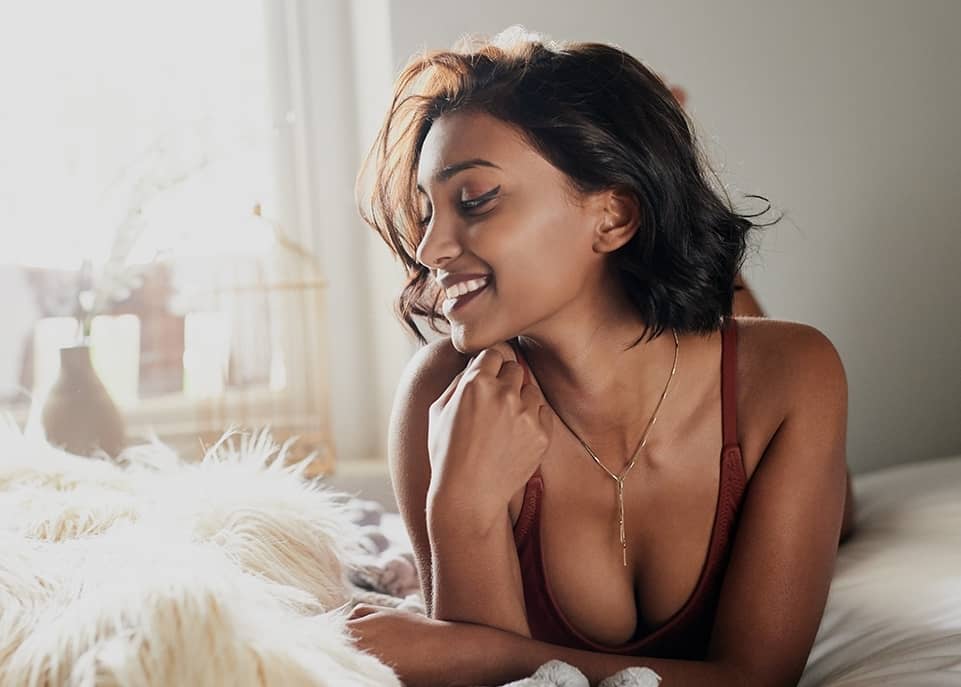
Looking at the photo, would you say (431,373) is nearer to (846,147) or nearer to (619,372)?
(619,372)

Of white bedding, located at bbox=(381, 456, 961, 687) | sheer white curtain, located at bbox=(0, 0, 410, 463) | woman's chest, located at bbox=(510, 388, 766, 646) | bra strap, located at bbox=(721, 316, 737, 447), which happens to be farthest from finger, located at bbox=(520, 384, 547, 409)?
sheer white curtain, located at bbox=(0, 0, 410, 463)

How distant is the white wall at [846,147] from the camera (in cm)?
248

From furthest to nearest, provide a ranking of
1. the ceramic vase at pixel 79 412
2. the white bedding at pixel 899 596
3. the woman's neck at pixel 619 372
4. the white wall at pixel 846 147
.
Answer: the white wall at pixel 846 147, the ceramic vase at pixel 79 412, the woman's neck at pixel 619 372, the white bedding at pixel 899 596

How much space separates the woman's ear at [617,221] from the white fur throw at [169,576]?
464 millimetres

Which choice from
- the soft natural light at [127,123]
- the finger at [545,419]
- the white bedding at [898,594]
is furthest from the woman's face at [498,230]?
the soft natural light at [127,123]

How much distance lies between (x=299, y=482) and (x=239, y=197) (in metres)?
1.68

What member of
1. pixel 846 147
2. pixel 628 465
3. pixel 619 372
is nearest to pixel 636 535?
pixel 628 465

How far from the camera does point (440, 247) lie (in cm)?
126

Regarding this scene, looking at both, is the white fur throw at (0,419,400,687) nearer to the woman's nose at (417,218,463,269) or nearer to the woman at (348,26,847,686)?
the woman at (348,26,847,686)

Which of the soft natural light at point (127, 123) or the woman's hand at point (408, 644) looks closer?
the woman's hand at point (408, 644)

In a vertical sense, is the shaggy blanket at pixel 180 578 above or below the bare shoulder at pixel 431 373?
below

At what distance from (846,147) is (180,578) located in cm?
204

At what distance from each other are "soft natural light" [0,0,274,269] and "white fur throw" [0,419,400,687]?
5.11ft

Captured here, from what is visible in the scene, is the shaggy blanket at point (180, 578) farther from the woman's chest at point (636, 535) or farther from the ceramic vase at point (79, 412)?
the ceramic vase at point (79, 412)
